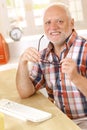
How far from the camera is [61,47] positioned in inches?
69.4

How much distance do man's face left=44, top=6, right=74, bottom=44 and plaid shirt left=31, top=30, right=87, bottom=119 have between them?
0.14 feet

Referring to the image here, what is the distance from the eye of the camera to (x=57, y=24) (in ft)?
5.81

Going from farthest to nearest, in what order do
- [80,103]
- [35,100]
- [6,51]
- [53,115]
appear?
[6,51], [80,103], [35,100], [53,115]

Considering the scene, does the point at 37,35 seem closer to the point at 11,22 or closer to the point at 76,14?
the point at 11,22

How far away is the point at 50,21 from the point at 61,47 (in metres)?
0.17

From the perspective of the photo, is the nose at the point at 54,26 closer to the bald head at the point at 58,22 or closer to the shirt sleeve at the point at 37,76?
the bald head at the point at 58,22

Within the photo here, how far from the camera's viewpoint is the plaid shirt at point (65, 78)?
169 cm

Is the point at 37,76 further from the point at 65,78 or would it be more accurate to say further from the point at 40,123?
the point at 40,123

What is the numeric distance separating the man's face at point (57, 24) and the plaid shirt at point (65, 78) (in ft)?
0.14

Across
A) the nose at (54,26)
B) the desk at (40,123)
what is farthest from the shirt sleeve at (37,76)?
the nose at (54,26)

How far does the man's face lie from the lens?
1733 mm

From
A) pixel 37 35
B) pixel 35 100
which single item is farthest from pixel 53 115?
pixel 37 35

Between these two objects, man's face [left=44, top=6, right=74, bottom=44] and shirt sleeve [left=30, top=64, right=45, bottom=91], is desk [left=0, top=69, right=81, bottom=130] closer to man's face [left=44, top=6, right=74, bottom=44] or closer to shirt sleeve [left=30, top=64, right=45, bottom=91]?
shirt sleeve [left=30, top=64, right=45, bottom=91]

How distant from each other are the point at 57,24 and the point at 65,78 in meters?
0.34
